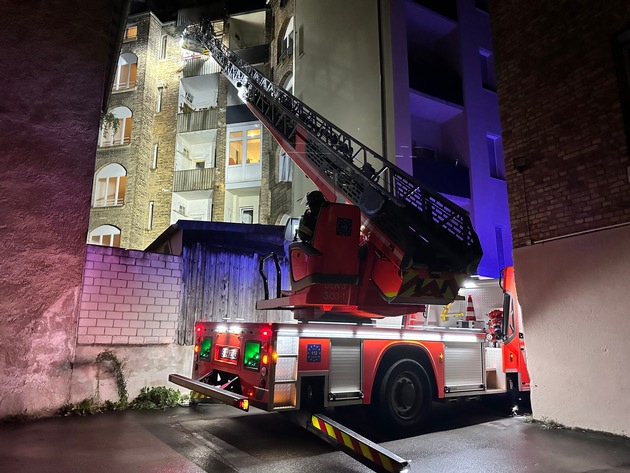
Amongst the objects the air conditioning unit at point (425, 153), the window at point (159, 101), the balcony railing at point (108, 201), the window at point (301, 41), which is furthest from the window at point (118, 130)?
the air conditioning unit at point (425, 153)

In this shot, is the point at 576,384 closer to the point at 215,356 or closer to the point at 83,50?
the point at 215,356

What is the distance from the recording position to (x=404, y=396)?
6199mm

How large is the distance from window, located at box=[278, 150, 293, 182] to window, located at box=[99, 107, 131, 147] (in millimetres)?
8485

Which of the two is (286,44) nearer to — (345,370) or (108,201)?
(108,201)

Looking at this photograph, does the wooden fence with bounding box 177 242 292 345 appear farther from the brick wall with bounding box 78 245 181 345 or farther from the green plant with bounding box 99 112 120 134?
the green plant with bounding box 99 112 120 134

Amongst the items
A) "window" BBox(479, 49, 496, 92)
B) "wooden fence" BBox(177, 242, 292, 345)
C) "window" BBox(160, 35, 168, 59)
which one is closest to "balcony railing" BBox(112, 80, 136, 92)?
"window" BBox(160, 35, 168, 59)

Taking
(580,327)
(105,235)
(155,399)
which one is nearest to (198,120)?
(105,235)

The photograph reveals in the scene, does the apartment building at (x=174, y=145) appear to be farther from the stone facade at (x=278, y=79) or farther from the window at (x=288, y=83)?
the window at (x=288, y=83)

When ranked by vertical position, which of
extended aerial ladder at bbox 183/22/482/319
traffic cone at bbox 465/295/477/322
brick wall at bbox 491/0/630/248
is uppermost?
brick wall at bbox 491/0/630/248

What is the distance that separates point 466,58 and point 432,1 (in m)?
2.35

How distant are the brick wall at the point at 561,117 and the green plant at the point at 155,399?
696 cm

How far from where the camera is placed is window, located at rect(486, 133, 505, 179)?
15.6m

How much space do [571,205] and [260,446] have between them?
6.02m

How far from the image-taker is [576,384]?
6.60m
